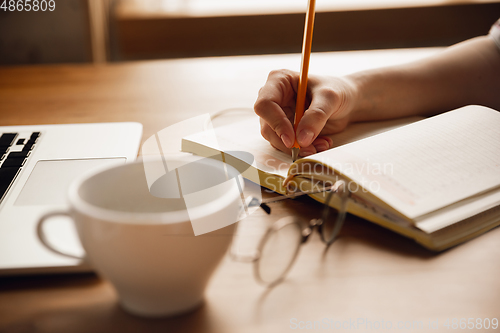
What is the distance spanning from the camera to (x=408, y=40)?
1989 millimetres

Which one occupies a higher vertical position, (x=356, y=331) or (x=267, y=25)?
(x=356, y=331)

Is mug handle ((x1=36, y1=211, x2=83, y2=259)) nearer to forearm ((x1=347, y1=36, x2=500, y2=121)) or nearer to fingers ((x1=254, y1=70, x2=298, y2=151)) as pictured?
fingers ((x1=254, y1=70, x2=298, y2=151))

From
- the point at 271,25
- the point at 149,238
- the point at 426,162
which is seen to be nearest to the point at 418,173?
the point at 426,162

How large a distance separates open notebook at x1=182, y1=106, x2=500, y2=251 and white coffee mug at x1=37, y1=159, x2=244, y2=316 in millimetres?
148

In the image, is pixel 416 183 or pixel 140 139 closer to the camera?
pixel 416 183

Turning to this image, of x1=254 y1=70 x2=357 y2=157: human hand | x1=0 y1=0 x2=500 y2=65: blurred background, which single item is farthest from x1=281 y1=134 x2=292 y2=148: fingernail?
x1=0 y1=0 x2=500 y2=65: blurred background

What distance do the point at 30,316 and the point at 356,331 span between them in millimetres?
219

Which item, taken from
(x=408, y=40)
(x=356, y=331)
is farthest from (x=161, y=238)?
(x=408, y=40)

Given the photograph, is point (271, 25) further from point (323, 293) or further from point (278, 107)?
point (323, 293)

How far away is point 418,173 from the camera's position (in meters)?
0.40

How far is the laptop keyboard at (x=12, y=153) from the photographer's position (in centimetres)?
43

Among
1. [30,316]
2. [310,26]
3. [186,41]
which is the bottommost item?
[186,41]

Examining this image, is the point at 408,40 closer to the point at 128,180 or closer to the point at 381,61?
the point at 381,61

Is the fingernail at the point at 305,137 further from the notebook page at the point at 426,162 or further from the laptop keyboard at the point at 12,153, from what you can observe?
the laptop keyboard at the point at 12,153
